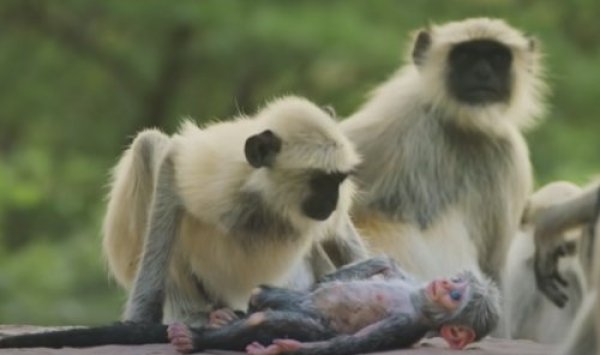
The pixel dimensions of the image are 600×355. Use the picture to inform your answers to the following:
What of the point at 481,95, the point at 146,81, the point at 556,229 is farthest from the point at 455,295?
the point at 146,81

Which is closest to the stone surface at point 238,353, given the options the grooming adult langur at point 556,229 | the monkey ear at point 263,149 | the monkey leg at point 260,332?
the monkey leg at point 260,332

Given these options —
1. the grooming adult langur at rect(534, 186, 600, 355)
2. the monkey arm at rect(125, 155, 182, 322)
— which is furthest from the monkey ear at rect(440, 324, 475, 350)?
the grooming adult langur at rect(534, 186, 600, 355)

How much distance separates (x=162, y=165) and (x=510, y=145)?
7.12 ft

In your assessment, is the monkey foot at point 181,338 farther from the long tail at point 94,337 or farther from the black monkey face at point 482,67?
the black monkey face at point 482,67

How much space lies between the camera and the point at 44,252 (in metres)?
16.1

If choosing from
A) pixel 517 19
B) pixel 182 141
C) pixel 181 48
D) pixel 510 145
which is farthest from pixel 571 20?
pixel 182 141

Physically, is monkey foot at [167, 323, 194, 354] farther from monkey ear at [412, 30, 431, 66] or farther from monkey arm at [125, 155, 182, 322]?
monkey ear at [412, 30, 431, 66]

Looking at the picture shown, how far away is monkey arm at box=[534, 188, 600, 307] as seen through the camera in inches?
317

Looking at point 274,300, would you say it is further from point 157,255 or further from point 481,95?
point 481,95

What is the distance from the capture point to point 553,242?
26.9 ft

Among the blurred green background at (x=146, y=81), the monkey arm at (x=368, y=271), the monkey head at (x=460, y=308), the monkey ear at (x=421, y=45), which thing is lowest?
the monkey head at (x=460, y=308)

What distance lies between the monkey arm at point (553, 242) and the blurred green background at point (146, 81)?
659cm

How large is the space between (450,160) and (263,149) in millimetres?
2101

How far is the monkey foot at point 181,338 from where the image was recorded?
6445 mm
